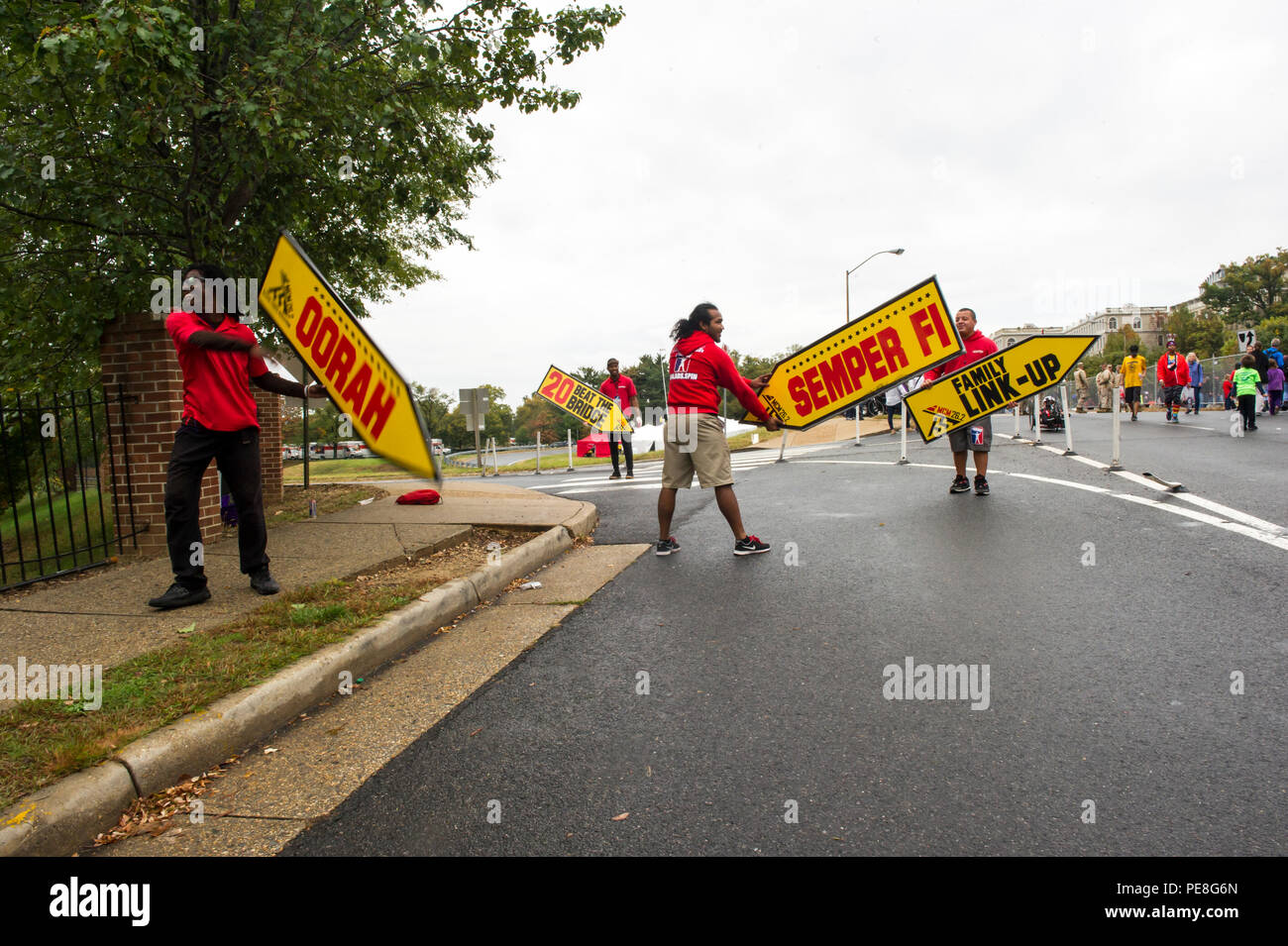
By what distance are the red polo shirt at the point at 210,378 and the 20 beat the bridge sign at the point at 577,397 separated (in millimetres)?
10184

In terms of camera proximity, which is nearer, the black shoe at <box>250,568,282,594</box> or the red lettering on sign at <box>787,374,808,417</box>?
the black shoe at <box>250,568,282,594</box>

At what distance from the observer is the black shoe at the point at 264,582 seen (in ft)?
16.2

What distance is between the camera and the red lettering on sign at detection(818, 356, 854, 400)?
23.8 feet

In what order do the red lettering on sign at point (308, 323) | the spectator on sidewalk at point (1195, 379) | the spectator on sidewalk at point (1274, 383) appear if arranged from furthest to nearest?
the spectator on sidewalk at point (1195, 379) < the spectator on sidewalk at point (1274, 383) < the red lettering on sign at point (308, 323)

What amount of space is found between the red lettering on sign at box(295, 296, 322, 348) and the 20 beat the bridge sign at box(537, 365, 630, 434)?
419 inches

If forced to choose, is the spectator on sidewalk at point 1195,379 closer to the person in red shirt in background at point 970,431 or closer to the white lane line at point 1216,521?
the person in red shirt in background at point 970,431

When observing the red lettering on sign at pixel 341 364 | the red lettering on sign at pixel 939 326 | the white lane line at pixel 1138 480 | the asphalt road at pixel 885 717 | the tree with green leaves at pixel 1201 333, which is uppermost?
the tree with green leaves at pixel 1201 333

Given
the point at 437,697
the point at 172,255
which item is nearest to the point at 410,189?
the point at 172,255

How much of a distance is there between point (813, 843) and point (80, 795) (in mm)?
2331

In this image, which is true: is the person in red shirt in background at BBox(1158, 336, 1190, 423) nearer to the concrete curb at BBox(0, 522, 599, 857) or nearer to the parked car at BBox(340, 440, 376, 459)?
the parked car at BBox(340, 440, 376, 459)

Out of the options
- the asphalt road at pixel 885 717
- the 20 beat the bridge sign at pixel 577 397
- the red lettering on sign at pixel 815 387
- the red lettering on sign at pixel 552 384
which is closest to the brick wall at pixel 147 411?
the asphalt road at pixel 885 717

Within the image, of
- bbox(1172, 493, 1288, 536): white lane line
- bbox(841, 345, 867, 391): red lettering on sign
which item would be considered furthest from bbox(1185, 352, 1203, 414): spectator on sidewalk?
bbox(841, 345, 867, 391): red lettering on sign

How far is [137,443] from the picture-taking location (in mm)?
6281
